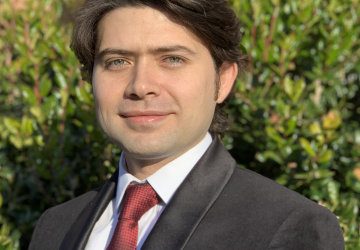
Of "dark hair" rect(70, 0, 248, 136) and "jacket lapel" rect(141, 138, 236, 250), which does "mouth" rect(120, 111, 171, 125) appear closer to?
"jacket lapel" rect(141, 138, 236, 250)

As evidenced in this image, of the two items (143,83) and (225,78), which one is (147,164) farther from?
(225,78)

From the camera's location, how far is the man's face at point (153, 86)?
1763 mm

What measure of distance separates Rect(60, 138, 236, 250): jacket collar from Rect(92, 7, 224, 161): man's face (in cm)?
15

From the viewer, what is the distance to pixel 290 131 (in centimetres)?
257

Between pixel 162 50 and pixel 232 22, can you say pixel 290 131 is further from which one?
pixel 162 50

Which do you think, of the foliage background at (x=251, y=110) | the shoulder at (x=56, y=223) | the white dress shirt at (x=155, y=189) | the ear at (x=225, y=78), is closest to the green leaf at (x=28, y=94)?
the foliage background at (x=251, y=110)

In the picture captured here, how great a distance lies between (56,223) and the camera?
2266 millimetres

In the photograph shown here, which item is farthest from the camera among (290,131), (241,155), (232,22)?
(241,155)

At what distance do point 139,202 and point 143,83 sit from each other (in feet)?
1.79

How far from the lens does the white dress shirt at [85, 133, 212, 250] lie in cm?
184

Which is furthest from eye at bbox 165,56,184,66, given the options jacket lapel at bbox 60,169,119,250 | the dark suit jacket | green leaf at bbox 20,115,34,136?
green leaf at bbox 20,115,34,136

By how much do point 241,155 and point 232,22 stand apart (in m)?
1.14

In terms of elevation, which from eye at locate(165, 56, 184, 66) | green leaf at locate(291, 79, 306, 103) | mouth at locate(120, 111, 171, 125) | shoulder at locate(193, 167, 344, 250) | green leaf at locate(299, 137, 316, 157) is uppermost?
eye at locate(165, 56, 184, 66)

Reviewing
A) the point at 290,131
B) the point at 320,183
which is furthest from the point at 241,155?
the point at 320,183
